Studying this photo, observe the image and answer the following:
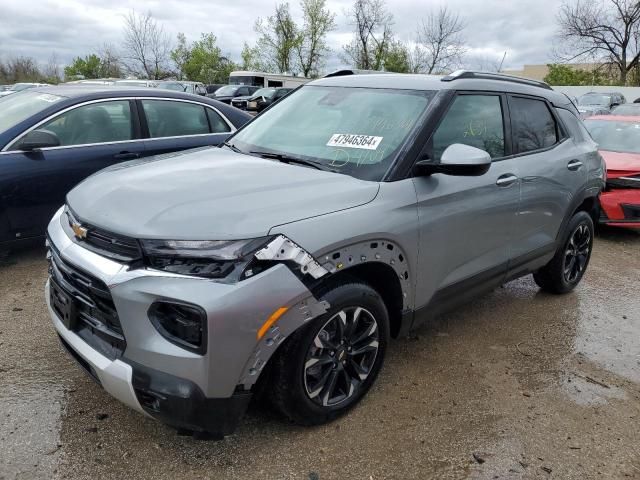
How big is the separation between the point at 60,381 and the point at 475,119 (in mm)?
2966

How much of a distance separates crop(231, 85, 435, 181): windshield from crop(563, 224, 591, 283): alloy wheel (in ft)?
7.64

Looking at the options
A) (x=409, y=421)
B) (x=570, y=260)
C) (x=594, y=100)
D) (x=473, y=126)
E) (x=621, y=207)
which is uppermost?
(x=594, y=100)

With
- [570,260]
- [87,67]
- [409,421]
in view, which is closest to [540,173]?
[570,260]

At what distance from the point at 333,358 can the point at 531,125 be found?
2.48 metres

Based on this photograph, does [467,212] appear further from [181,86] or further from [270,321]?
[181,86]

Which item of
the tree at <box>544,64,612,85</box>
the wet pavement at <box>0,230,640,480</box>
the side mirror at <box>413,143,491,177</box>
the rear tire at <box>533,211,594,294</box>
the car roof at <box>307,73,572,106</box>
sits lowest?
the wet pavement at <box>0,230,640,480</box>

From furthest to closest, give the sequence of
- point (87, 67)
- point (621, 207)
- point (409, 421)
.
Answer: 1. point (87, 67)
2. point (621, 207)
3. point (409, 421)

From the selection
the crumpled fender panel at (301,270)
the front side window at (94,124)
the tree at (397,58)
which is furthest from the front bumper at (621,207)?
the tree at (397,58)

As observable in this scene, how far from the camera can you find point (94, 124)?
16.3 feet

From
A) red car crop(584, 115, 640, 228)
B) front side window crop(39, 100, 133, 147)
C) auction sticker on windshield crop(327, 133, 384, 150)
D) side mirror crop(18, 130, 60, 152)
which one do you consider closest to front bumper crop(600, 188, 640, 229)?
red car crop(584, 115, 640, 228)

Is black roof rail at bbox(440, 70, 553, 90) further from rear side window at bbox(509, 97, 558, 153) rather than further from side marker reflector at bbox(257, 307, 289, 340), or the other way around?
side marker reflector at bbox(257, 307, 289, 340)

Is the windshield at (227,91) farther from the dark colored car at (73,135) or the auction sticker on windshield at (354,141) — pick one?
the auction sticker on windshield at (354,141)

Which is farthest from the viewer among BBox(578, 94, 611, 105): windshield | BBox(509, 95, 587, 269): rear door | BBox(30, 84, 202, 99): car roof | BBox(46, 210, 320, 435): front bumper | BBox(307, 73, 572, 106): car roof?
BBox(578, 94, 611, 105): windshield

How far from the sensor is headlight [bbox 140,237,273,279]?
6.95 feet
